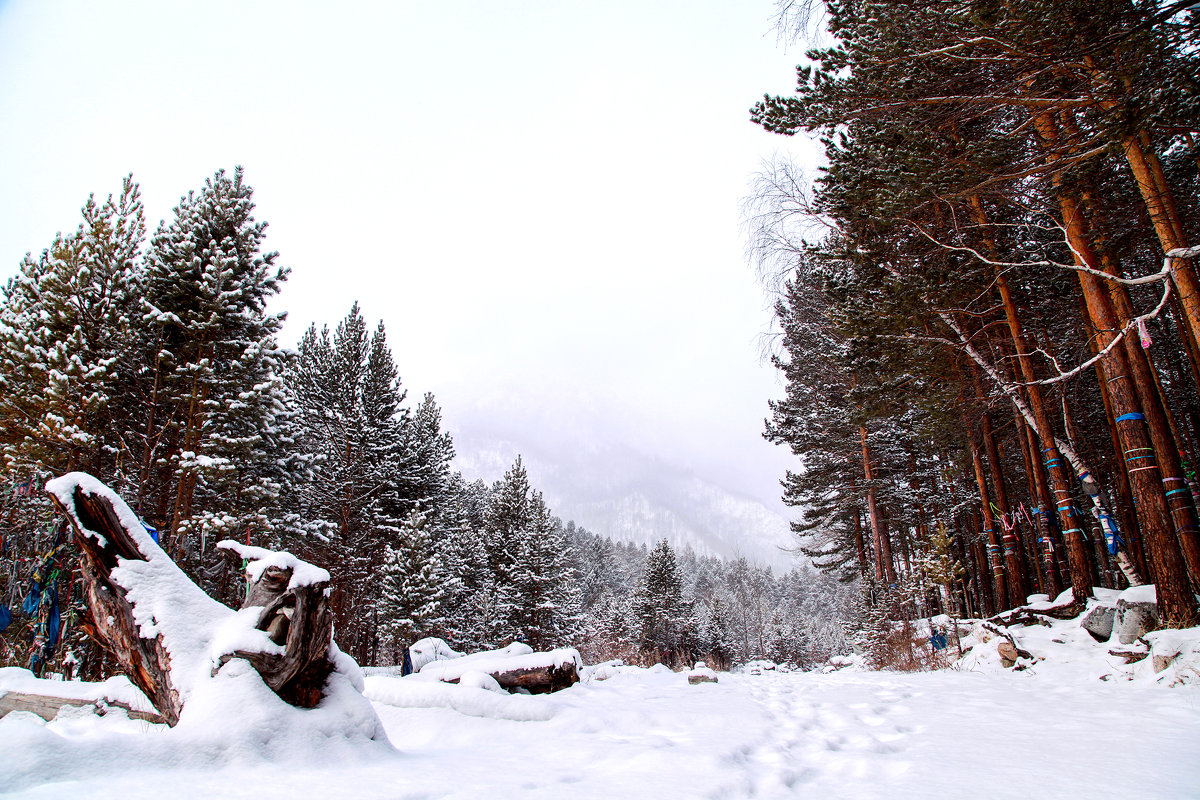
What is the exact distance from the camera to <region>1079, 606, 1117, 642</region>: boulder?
7.09 m

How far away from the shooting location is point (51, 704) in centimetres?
413

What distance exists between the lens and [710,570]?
94688mm

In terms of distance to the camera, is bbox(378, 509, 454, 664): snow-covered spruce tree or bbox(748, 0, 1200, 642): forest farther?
bbox(378, 509, 454, 664): snow-covered spruce tree

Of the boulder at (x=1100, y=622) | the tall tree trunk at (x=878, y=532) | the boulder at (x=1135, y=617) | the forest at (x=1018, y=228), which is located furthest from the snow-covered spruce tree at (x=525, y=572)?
the boulder at (x=1135, y=617)

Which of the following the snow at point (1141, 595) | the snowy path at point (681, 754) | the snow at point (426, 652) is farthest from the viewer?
the snow at point (426, 652)

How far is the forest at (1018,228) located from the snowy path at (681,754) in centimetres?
365

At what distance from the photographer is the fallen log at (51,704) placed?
160 inches

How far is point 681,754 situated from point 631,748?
1.27 ft

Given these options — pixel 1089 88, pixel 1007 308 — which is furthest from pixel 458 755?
pixel 1007 308

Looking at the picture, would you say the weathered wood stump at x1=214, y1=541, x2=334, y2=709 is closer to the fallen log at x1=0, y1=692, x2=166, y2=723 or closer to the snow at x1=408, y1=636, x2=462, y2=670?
the fallen log at x1=0, y1=692, x2=166, y2=723

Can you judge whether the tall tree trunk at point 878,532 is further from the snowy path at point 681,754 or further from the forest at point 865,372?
the snowy path at point 681,754

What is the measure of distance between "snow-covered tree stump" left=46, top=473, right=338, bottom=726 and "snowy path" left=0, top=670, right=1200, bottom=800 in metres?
0.45

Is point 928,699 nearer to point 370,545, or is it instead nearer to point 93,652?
point 93,652

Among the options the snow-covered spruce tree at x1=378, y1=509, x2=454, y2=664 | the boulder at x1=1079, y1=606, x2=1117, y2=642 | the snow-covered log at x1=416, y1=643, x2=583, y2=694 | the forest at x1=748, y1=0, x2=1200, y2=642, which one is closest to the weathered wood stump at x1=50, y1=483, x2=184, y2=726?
the snow-covered log at x1=416, y1=643, x2=583, y2=694
